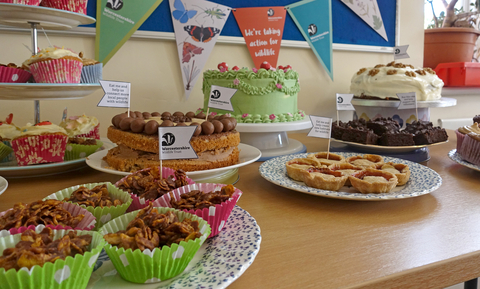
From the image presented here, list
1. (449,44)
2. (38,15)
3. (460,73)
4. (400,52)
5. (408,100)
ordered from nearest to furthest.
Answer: (38,15) < (408,100) < (400,52) < (460,73) < (449,44)

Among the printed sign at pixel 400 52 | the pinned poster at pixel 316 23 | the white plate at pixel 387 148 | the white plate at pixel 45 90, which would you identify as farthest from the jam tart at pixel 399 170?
the printed sign at pixel 400 52

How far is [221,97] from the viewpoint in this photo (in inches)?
55.7

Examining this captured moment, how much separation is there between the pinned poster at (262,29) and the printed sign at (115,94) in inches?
50.6

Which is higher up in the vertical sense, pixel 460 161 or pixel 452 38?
pixel 452 38

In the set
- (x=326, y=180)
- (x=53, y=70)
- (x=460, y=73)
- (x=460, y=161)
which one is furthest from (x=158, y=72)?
(x=460, y=73)

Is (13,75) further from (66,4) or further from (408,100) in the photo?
(408,100)

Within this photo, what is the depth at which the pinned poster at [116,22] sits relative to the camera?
78.6 inches

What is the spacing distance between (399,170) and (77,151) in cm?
130

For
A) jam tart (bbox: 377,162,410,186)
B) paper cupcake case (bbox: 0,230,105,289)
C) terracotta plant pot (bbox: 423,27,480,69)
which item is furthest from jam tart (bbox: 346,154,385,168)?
terracotta plant pot (bbox: 423,27,480,69)

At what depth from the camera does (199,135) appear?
126 centimetres

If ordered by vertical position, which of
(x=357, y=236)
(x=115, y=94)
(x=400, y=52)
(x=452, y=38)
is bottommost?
(x=357, y=236)

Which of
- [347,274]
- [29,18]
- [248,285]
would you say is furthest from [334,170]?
[29,18]

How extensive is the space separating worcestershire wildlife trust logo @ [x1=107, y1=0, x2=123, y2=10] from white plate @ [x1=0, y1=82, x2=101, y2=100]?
2.63ft

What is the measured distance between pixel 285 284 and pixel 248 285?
0.07m
